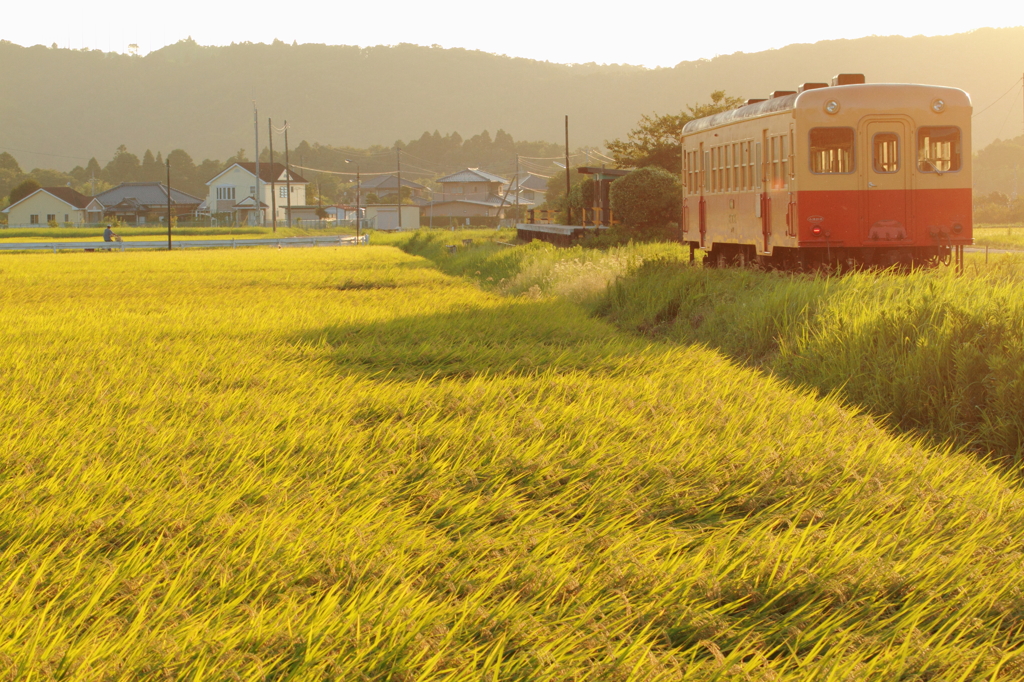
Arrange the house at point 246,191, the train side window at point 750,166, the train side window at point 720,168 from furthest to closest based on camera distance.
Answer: the house at point 246,191 → the train side window at point 720,168 → the train side window at point 750,166

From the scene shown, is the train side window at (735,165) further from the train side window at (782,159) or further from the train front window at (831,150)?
the train front window at (831,150)

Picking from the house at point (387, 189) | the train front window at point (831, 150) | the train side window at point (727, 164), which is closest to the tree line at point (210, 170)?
the house at point (387, 189)

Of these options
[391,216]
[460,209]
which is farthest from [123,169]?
[391,216]

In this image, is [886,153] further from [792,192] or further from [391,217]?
[391,217]

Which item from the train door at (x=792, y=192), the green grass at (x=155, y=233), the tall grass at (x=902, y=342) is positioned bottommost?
the tall grass at (x=902, y=342)

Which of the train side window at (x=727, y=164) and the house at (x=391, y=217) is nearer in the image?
the train side window at (x=727, y=164)

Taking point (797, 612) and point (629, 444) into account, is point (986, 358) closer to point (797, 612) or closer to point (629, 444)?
point (629, 444)

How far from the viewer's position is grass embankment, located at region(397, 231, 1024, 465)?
717 cm

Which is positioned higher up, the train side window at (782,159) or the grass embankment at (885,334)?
the train side window at (782,159)

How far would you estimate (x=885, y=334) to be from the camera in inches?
339

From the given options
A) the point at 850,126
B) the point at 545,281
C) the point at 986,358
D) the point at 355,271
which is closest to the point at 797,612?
the point at 986,358

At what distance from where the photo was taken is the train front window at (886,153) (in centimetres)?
1584

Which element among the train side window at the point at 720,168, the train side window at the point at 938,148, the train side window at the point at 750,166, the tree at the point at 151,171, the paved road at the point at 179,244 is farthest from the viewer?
the tree at the point at 151,171

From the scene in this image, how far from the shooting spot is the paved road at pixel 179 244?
48466mm
